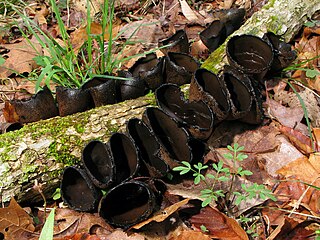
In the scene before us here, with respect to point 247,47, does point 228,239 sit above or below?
below

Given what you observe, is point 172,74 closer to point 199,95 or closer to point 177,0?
point 199,95

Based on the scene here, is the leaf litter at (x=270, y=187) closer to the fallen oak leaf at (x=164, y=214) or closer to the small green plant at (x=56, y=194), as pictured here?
the fallen oak leaf at (x=164, y=214)

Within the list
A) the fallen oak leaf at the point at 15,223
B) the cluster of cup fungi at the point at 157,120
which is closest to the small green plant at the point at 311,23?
the cluster of cup fungi at the point at 157,120

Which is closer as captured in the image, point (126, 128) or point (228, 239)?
point (228, 239)

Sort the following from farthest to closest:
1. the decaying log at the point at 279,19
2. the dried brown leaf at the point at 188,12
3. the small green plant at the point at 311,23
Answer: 1. the dried brown leaf at the point at 188,12
2. the small green plant at the point at 311,23
3. the decaying log at the point at 279,19

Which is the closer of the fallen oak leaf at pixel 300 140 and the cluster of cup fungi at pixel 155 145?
the cluster of cup fungi at pixel 155 145

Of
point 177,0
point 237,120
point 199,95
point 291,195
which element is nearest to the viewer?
point 291,195

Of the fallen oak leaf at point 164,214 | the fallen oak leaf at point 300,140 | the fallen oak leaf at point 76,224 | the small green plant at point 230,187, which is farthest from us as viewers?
the fallen oak leaf at point 300,140

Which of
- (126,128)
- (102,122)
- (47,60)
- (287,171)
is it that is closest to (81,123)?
(102,122)

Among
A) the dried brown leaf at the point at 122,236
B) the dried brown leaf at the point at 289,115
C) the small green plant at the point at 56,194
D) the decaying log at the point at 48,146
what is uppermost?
the dried brown leaf at the point at 289,115
